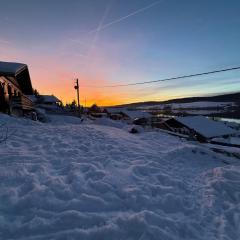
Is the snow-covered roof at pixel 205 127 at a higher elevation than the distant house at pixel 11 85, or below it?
below

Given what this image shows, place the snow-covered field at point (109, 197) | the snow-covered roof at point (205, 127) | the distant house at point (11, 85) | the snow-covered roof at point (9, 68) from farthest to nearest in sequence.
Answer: the snow-covered roof at point (205, 127) → the distant house at point (11, 85) → the snow-covered roof at point (9, 68) → the snow-covered field at point (109, 197)

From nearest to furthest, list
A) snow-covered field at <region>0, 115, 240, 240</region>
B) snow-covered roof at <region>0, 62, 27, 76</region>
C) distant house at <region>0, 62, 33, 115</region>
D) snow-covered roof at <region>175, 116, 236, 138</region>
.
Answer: snow-covered field at <region>0, 115, 240, 240</region>
snow-covered roof at <region>0, 62, 27, 76</region>
distant house at <region>0, 62, 33, 115</region>
snow-covered roof at <region>175, 116, 236, 138</region>

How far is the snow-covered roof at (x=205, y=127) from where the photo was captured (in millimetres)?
36703

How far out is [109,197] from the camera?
4.90 m

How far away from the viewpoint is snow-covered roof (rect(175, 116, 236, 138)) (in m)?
36.7

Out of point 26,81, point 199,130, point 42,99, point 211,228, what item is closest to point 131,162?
point 211,228

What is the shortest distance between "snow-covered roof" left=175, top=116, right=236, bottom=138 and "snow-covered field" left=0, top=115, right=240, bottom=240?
30272mm

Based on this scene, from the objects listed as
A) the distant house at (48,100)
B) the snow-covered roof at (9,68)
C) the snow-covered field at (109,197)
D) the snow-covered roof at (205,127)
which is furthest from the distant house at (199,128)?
the distant house at (48,100)

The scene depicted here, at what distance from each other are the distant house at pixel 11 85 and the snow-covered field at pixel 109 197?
28.2ft

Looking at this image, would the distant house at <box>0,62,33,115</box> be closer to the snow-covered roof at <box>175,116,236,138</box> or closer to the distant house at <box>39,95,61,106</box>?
the snow-covered roof at <box>175,116,236,138</box>

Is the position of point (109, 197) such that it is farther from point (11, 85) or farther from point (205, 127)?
point (205, 127)

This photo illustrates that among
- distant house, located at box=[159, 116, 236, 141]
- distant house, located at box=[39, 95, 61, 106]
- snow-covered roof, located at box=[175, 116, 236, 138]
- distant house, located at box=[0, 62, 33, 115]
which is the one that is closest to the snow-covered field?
distant house, located at box=[0, 62, 33, 115]

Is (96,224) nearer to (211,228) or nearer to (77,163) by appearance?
(211,228)

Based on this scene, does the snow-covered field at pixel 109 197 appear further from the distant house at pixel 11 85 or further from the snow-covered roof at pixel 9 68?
the distant house at pixel 11 85
